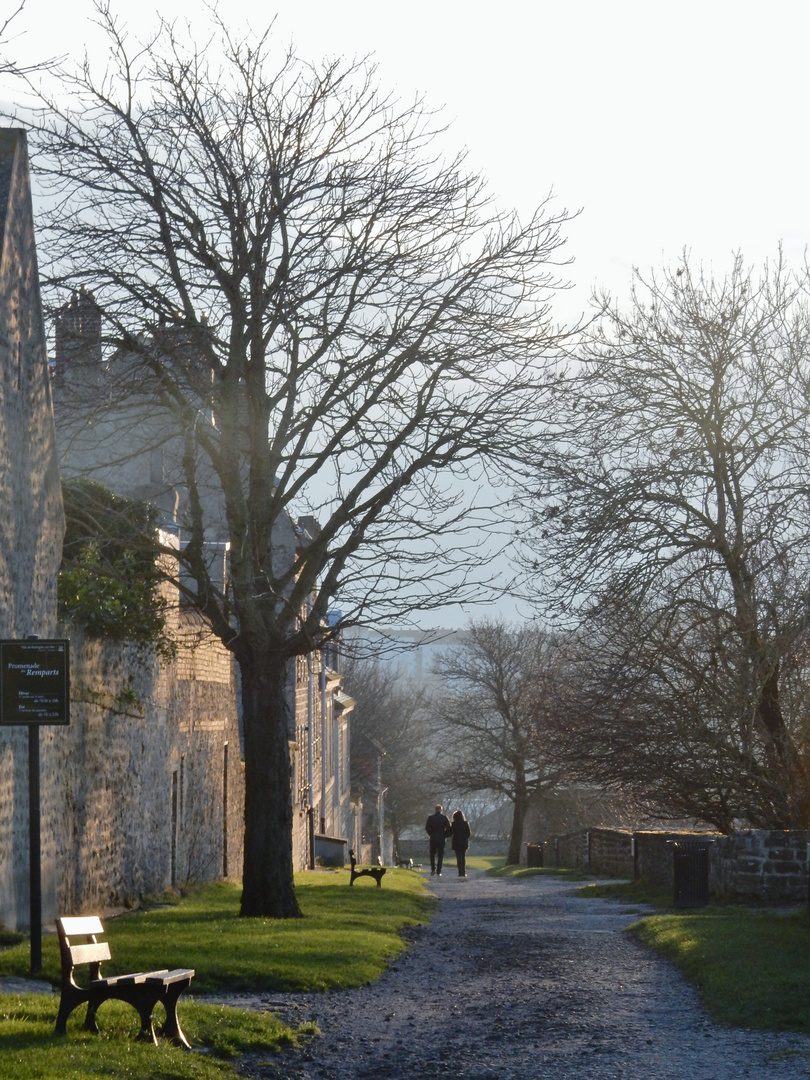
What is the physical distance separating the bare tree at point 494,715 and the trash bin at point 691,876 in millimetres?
27804

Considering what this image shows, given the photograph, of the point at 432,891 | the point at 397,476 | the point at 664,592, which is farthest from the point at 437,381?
the point at 432,891

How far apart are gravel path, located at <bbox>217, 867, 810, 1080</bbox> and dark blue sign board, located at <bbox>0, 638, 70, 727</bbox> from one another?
277 centimetres

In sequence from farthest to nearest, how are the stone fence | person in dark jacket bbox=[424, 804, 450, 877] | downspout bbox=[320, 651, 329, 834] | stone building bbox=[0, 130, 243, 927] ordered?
downspout bbox=[320, 651, 329, 834] → person in dark jacket bbox=[424, 804, 450, 877] → the stone fence → stone building bbox=[0, 130, 243, 927]

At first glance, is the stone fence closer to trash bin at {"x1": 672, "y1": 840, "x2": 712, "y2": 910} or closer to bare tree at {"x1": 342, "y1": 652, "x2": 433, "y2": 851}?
trash bin at {"x1": 672, "y1": 840, "x2": 712, "y2": 910}

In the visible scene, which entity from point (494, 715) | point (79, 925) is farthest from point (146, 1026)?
point (494, 715)

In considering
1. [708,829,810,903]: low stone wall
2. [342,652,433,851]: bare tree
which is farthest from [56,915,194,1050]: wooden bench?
[342,652,433,851]: bare tree

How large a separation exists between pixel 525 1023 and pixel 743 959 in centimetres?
291

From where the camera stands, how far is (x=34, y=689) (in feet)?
35.0

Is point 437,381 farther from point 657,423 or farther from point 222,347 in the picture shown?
point 657,423

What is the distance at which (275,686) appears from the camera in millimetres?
16516

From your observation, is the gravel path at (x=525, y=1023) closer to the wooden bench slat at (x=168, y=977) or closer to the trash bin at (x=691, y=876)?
the wooden bench slat at (x=168, y=977)

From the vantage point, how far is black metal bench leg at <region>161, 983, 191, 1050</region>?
7926 mm

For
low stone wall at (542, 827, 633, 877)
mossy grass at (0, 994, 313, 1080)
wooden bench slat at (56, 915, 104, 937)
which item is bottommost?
low stone wall at (542, 827, 633, 877)

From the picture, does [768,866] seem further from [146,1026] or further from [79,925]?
[79,925]
